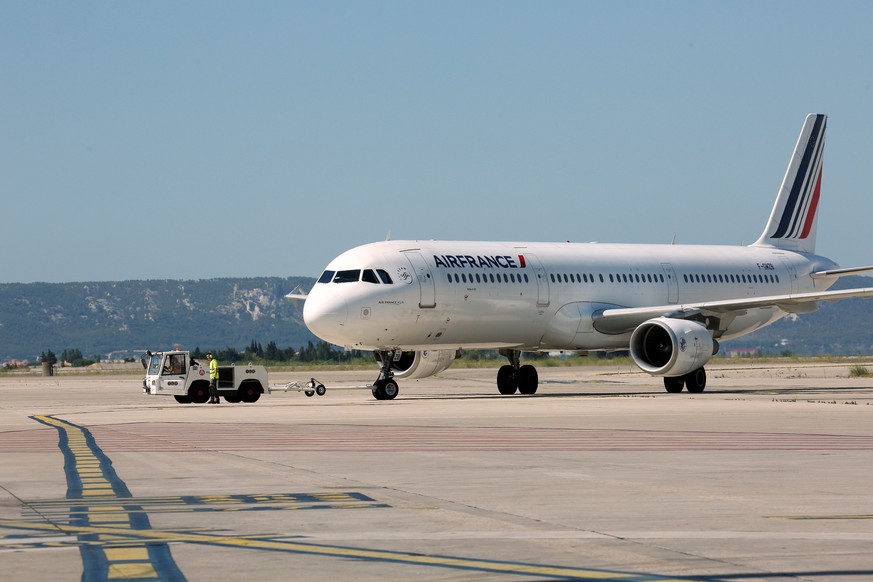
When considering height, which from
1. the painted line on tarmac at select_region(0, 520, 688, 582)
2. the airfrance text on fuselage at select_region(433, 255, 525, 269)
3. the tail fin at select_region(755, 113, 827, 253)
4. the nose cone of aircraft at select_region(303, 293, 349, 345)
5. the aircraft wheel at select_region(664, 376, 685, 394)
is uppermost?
the tail fin at select_region(755, 113, 827, 253)

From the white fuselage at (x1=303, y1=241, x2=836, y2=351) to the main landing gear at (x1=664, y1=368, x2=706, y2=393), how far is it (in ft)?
7.65

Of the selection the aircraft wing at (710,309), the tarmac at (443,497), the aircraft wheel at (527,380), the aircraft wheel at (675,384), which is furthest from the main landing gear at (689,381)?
the tarmac at (443,497)

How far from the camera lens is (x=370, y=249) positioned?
3738 centimetres

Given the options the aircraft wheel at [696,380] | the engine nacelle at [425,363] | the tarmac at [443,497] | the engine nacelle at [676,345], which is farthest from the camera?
the engine nacelle at [425,363]

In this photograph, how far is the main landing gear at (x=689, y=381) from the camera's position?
128 feet

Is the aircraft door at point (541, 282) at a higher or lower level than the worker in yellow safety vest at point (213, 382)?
higher

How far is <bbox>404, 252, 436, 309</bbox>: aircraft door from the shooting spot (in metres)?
36.7

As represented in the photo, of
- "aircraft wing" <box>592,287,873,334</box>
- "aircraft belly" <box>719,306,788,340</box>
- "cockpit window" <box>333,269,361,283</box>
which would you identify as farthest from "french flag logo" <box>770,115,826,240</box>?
"cockpit window" <box>333,269,361,283</box>

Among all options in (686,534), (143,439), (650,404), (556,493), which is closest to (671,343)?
(650,404)

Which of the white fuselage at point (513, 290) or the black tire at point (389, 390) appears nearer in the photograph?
the white fuselage at point (513, 290)

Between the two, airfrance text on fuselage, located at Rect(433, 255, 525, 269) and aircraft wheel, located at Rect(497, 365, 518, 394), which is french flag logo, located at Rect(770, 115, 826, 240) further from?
airfrance text on fuselage, located at Rect(433, 255, 525, 269)

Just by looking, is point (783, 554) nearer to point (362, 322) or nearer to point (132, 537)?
point (132, 537)

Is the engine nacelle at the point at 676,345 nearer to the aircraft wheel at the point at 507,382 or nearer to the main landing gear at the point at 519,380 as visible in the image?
the main landing gear at the point at 519,380

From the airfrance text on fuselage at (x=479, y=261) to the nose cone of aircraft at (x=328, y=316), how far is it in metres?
3.12
